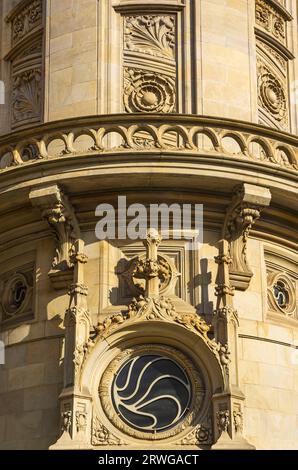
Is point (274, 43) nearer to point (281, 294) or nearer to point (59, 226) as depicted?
point (281, 294)

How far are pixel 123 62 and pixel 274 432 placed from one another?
7.68 meters

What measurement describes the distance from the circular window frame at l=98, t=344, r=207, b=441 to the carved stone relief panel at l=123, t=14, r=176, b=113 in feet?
16.5

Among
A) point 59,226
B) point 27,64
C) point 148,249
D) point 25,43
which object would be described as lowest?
point 148,249

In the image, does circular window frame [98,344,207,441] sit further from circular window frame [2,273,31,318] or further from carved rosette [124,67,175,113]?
carved rosette [124,67,175,113]

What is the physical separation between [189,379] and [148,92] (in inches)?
236

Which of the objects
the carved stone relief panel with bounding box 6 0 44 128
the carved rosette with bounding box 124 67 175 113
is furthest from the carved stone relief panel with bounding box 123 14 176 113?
the carved stone relief panel with bounding box 6 0 44 128

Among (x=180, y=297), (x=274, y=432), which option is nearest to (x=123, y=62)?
(x=180, y=297)

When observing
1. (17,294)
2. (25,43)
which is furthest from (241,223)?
(25,43)

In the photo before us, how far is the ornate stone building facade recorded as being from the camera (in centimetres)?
2039

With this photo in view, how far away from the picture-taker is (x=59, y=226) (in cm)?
2158

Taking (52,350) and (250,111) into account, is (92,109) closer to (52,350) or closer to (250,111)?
(250,111)

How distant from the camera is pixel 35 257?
22219 millimetres

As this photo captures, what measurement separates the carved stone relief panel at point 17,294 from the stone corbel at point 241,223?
360 cm
